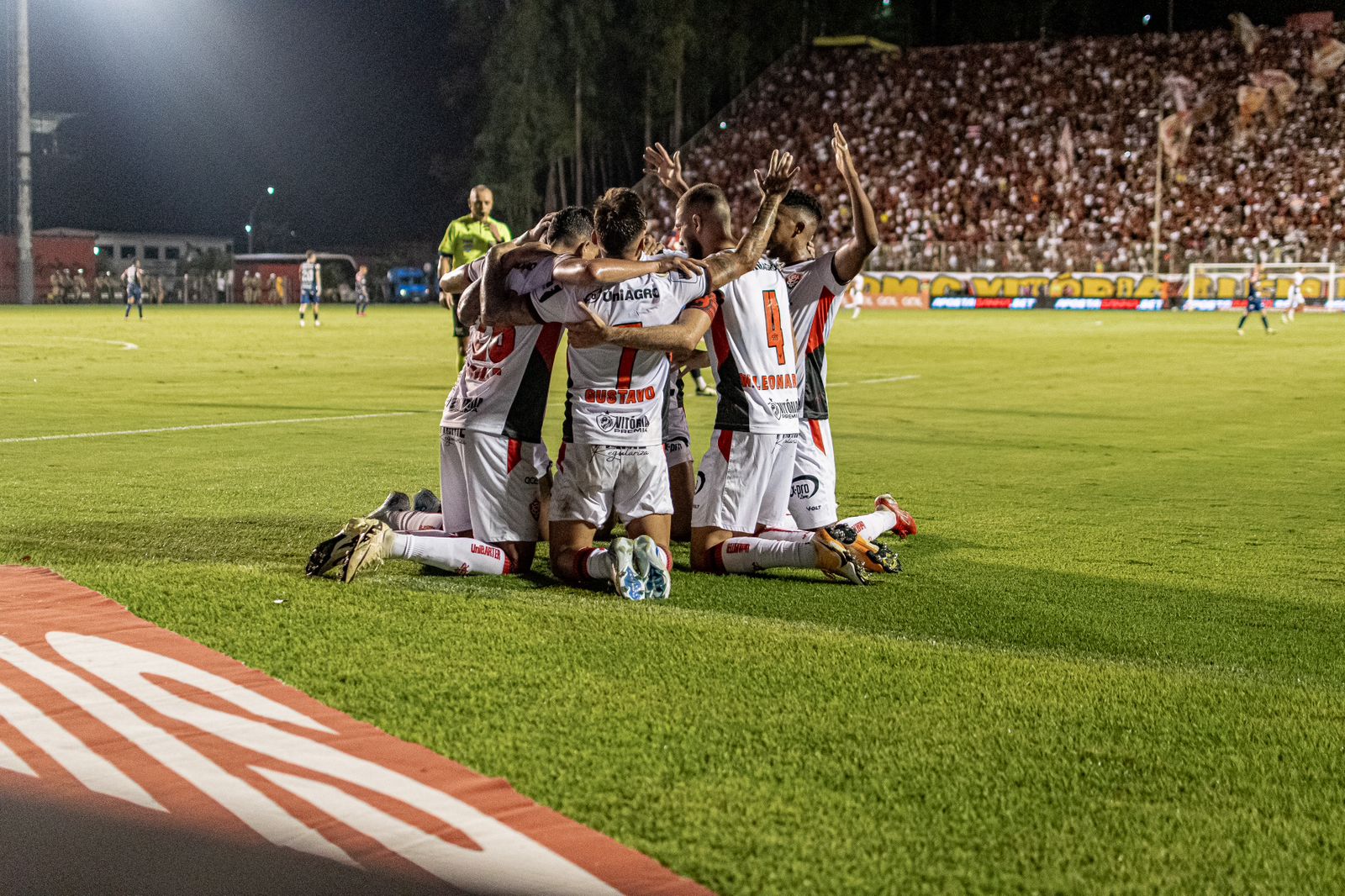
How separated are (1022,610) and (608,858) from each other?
10.0ft

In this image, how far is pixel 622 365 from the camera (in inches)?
246

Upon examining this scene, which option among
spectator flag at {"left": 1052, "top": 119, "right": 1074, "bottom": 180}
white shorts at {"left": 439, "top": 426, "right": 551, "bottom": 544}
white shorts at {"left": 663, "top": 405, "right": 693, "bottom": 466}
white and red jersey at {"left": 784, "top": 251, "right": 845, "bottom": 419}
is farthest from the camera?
spectator flag at {"left": 1052, "top": 119, "right": 1074, "bottom": 180}

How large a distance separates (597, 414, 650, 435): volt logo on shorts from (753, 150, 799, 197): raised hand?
1142mm

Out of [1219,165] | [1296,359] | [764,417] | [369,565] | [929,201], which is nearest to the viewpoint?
[369,565]

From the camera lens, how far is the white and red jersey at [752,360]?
21.9ft

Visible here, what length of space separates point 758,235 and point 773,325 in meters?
0.74

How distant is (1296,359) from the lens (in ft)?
78.1

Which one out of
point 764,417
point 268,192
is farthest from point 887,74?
point 764,417

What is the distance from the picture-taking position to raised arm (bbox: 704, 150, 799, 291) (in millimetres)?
6129

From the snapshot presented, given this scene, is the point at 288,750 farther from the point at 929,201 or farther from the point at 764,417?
the point at 929,201

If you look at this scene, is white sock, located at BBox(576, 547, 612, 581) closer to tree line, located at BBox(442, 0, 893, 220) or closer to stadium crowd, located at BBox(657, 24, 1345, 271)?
stadium crowd, located at BBox(657, 24, 1345, 271)

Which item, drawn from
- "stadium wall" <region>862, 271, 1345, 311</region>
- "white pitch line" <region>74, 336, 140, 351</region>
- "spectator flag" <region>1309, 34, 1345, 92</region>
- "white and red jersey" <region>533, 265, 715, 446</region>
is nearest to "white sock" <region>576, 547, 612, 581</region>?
"white and red jersey" <region>533, 265, 715, 446</region>

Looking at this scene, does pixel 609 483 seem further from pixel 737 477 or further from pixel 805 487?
pixel 805 487

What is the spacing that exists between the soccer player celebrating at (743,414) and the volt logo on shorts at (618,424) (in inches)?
20.3
